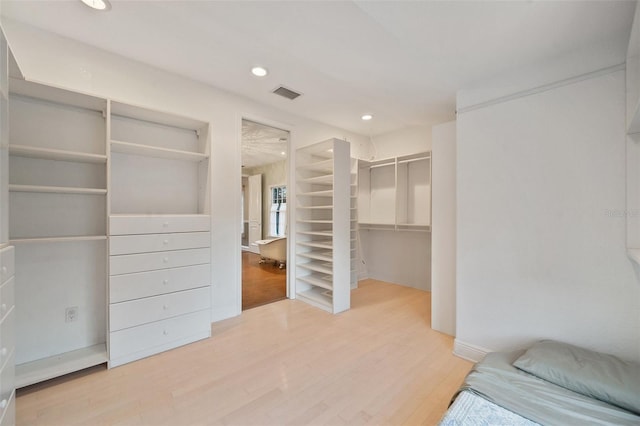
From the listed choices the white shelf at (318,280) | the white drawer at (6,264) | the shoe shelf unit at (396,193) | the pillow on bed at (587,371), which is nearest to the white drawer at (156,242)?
the white drawer at (6,264)

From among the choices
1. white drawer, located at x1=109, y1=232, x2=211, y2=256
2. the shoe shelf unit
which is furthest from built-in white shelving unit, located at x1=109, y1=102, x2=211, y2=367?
the shoe shelf unit

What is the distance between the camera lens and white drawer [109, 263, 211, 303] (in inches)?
78.5

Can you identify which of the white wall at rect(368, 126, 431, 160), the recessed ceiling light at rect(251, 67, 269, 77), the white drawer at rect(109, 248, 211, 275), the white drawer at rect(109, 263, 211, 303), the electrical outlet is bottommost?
the electrical outlet

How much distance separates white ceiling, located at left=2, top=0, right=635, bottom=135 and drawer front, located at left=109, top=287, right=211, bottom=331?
6.87 ft

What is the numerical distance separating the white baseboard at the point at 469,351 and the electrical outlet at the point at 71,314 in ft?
10.4

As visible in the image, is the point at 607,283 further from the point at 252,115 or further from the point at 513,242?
the point at 252,115

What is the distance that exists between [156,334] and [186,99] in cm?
223

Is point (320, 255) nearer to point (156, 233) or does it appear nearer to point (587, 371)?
point (156, 233)

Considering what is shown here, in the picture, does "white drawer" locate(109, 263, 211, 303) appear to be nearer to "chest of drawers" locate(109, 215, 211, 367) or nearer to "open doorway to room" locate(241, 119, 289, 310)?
"chest of drawers" locate(109, 215, 211, 367)

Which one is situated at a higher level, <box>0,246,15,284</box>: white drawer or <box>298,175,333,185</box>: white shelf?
<box>298,175,333,185</box>: white shelf

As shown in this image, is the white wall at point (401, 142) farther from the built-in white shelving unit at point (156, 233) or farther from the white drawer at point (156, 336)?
the white drawer at point (156, 336)

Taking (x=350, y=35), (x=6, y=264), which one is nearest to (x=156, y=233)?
(x=6, y=264)

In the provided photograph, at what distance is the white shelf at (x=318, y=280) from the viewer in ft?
10.9

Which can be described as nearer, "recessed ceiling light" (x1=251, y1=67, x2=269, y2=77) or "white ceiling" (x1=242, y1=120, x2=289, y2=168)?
"recessed ceiling light" (x1=251, y1=67, x2=269, y2=77)
